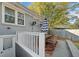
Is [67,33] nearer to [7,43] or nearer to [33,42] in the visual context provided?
[33,42]

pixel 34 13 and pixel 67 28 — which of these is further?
pixel 34 13

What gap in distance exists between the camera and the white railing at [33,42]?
379cm

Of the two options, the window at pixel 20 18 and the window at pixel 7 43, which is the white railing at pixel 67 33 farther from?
the window at pixel 7 43

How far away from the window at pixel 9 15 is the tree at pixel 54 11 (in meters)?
1.67

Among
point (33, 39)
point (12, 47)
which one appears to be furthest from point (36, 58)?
point (12, 47)

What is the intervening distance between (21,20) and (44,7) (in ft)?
5.16

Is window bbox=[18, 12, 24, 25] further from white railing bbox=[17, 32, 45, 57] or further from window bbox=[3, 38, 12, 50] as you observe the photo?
window bbox=[3, 38, 12, 50]

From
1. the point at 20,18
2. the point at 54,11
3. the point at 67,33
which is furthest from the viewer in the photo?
the point at 54,11

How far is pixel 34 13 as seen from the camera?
7.70m

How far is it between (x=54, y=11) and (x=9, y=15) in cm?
289

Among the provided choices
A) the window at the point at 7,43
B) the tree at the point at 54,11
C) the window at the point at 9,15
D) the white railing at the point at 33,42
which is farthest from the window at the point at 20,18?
the window at the point at 7,43

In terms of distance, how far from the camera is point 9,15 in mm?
5098

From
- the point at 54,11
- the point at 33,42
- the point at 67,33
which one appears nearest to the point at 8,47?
the point at 33,42

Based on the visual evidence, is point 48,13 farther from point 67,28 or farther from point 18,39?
point 18,39
